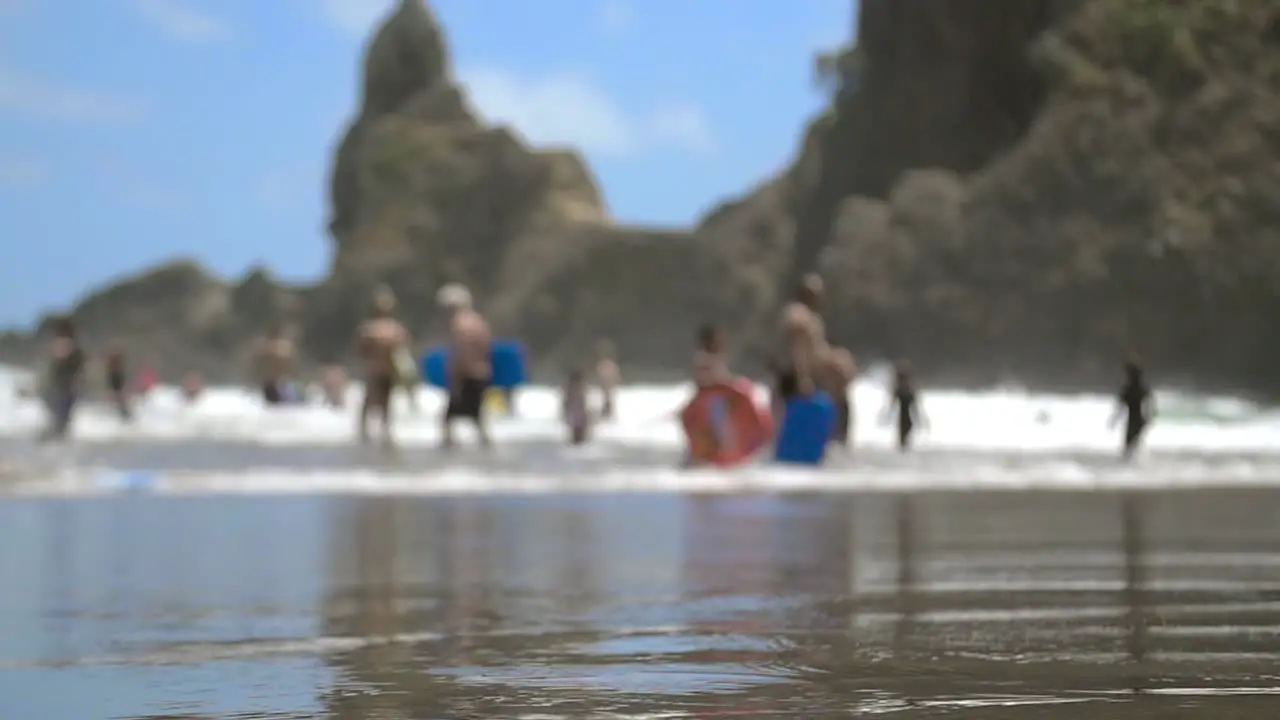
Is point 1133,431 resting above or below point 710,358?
below

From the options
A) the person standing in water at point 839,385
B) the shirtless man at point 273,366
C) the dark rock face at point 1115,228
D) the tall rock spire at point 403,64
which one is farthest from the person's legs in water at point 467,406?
the tall rock spire at point 403,64

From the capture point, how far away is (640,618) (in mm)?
4777

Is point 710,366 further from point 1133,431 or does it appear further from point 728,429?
point 1133,431

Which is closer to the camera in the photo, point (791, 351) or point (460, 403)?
point (791, 351)

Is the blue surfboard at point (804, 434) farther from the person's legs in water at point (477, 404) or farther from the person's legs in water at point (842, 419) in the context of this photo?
the person's legs in water at point (477, 404)

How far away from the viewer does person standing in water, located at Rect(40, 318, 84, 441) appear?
Answer: 2172 cm

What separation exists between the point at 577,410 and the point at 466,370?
4361 mm

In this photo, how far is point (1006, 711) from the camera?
10.2 ft

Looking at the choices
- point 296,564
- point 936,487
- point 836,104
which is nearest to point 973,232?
point 836,104

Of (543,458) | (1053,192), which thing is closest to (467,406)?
(543,458)

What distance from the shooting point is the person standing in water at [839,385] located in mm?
18875

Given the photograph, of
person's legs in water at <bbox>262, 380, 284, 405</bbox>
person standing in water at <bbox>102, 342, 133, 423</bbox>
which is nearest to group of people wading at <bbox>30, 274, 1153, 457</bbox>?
person standing in water at <bbox>102, 342, 133, 423</bbox>

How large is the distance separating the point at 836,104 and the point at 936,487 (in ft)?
209

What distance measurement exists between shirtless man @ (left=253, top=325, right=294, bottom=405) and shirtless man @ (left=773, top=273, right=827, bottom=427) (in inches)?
693
